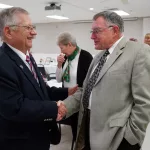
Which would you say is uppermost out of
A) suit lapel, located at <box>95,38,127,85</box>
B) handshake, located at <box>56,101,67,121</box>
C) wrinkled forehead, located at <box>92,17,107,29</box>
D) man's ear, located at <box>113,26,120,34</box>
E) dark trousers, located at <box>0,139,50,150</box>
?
wrinkled forehead, located at <box>92,17,107,29</box>

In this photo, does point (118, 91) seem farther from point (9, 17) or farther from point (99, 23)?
point (9, 17)

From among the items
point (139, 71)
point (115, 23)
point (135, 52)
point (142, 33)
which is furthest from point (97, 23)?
point (142, 33)

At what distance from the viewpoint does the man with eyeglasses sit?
1.56 m

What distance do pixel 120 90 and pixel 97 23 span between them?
1.70ft

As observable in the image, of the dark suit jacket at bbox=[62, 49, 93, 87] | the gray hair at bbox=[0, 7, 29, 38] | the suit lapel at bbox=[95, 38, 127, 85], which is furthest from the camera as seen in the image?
the dark suit jacket at bbox=[62, 49, 93, 87]

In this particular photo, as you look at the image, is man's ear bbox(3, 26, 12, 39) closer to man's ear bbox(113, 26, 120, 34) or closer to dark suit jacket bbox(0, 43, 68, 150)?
dark suit jacket bbox(0, 43, 68, 150)

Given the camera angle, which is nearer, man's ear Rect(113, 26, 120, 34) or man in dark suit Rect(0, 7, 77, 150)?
man in dark suit Rect(0, 7, 77, 150)

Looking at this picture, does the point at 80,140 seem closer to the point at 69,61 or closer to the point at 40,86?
the point at 40,86

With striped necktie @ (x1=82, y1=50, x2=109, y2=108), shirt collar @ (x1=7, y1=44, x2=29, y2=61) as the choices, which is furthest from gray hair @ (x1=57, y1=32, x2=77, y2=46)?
shirt collar @ (x1=7, y1=44, x2=29, y2=61)

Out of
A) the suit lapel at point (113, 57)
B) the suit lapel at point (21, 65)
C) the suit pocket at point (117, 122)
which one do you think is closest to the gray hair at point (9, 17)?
the suit lapel at point (21, 65)

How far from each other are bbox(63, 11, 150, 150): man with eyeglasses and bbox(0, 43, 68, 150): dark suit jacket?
1.14ft

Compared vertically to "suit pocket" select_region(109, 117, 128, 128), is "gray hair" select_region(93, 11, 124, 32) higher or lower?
higher

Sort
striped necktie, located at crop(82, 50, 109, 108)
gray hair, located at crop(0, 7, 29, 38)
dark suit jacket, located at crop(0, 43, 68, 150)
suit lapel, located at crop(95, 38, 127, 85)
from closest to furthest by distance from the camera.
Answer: dark suit jacket, located at crop(0, 43, 68, 150) → gray hair, located at crop(0, 7, 29, 38) → suit lapel, located at crop(95, 38, 127, 85) → striped necktie, located at crop(82, 50, 109, 108)

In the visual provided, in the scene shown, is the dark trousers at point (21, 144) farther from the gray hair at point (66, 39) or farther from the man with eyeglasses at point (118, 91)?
the gray hair at point (66, 39)
